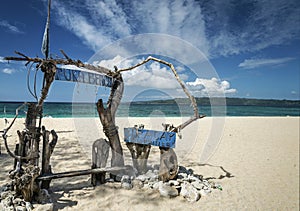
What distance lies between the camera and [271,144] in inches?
370

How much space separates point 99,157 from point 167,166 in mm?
1578

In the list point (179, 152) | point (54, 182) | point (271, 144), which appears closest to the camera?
point (54, 182)

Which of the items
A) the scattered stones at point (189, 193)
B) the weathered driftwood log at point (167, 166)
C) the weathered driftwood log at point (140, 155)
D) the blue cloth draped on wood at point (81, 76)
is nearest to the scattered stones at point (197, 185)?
the scattered stones at point (189, 193)

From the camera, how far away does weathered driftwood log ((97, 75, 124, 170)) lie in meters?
4.42

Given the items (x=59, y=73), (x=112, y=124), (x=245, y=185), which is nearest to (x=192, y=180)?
(x=245, y=185)

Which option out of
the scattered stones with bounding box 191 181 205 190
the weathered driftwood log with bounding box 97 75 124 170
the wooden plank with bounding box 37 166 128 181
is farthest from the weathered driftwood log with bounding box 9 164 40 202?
the scattered stones with bounding box 191 181 205 190

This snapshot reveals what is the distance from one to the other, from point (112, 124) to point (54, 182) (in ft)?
6.26

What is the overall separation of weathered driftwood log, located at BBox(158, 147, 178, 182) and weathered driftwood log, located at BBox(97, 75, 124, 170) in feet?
3.28

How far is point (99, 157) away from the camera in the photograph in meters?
4.36

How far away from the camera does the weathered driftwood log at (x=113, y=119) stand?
4418 mm

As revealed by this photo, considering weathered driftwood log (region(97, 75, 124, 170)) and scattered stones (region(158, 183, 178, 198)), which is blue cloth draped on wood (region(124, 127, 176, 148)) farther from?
scattered stones (region(158, 183, 178, 198))

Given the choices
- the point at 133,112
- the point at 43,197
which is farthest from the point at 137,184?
the point at 133,112

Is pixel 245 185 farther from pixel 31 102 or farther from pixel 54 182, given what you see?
pixel 31 102

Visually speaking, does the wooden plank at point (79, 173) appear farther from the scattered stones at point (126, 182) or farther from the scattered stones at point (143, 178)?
the scattered stones at point (143, 178)
